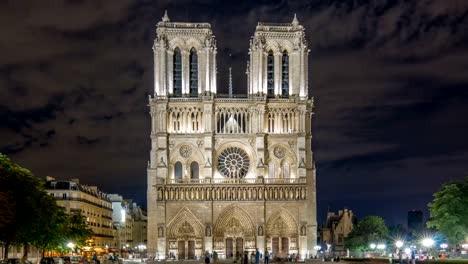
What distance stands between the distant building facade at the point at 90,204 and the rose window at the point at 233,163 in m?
18.8

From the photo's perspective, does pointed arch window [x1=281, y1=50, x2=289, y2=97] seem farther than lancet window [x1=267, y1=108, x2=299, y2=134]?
Yes

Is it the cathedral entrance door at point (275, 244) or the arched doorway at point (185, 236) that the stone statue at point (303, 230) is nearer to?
the cathedral entrance door at point (275, 244)

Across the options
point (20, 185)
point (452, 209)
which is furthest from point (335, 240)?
point (20, 185)

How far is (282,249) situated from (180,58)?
2818 cm

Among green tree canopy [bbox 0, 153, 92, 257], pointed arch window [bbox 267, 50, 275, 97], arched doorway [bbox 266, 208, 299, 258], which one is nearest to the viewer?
green tree canopy [bbox 0, 153, 92, 257]

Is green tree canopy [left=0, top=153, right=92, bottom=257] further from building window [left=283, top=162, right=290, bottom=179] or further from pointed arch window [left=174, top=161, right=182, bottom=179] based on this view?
building window [left=283, top=162, right=290, bottom=179]

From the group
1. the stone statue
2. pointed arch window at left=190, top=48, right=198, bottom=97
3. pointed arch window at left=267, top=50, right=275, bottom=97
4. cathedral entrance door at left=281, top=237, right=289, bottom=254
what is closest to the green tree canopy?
cathedral entrance door at left=281, top=237, right=289, bottom=254

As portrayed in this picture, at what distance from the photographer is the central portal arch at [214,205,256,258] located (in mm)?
103188

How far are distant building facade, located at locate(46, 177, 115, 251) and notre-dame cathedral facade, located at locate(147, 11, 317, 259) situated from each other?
12.0 metres

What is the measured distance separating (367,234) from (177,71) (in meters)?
42.5

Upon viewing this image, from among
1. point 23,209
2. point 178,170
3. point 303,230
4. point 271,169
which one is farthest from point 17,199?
point 271,169

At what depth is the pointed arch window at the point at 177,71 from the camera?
107 metres

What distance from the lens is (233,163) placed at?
106250 millimetres

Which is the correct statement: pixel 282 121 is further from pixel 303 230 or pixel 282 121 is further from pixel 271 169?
pixel 303 230
